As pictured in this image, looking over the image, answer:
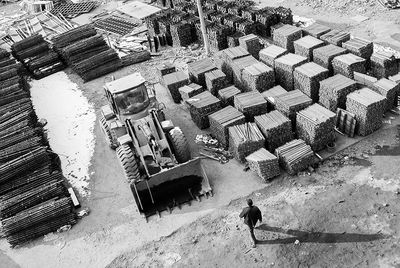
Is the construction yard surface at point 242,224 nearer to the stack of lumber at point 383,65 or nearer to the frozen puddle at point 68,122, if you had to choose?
the frozen puddle at point 68,122

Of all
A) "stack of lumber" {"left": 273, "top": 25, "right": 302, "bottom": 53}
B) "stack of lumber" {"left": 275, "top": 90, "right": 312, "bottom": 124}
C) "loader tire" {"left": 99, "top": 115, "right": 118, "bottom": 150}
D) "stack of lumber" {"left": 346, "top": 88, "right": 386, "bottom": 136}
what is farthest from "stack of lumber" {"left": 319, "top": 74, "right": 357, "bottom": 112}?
"loader tire" {"left": 99, "top": 115, "right": 118, "bottom": 150}

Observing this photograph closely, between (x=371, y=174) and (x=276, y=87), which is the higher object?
(x=276, y=87)

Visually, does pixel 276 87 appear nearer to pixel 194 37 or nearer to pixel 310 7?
pixel 194 37

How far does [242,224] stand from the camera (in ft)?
41.4

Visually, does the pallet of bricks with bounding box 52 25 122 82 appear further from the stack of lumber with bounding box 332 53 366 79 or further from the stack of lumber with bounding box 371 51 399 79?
the stack of lumber with bounding box 371 51 399 79

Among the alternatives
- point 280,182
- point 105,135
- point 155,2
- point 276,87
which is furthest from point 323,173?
point 155,2

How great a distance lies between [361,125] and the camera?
1498cm

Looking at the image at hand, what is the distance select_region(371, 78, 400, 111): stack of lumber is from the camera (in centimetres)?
1541

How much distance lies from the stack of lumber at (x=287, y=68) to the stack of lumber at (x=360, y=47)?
210 centimetres

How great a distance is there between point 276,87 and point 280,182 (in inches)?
186

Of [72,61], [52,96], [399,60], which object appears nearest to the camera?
[399,60]

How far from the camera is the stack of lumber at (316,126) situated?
14.3m

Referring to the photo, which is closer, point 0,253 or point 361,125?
point 0,253

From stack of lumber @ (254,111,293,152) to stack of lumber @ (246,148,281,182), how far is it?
78 centimetres
